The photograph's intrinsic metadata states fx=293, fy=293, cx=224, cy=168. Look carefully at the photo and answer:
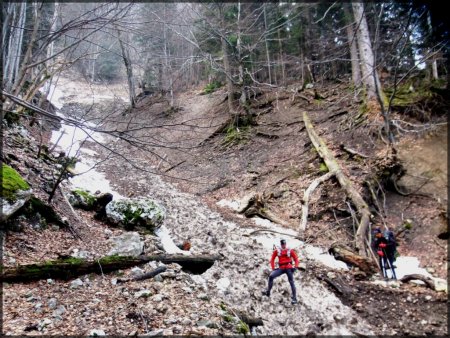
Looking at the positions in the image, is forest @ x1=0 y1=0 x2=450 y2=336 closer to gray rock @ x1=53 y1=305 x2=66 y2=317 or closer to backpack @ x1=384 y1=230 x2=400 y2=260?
gray rock @ x1=53 y1=305 x2=66 y2=317

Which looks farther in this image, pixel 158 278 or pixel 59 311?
pixel 158 278

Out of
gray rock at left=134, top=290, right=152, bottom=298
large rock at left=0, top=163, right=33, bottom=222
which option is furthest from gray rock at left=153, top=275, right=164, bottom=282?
large rock at left=0, top=163, right=33, bottom=222

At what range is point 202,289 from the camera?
17.4 feet

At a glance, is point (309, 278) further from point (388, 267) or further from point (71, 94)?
point (71, 94)

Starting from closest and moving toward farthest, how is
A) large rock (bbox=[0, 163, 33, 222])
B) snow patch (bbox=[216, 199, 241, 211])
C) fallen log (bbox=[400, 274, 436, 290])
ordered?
large rock (bbox=[0, 163, 33, 222]) → fallen log (bbox=[400, 274, 436, 290]) → snow patch (bbox=[216, 199, 241, 211])

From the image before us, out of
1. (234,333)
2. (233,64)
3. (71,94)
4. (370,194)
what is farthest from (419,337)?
(71,94)

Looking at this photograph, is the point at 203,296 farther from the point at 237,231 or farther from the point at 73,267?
the point at 237,231

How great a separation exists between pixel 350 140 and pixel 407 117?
8.00 ft

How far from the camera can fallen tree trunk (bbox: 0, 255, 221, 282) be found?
4113 millimetres

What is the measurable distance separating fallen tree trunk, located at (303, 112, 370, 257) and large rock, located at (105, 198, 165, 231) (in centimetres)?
554

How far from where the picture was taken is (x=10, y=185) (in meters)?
5.16

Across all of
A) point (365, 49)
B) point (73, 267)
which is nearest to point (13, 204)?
point (73, 267)

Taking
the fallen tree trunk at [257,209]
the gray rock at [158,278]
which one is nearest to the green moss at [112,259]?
the gray rock at [158,278]

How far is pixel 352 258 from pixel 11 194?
7.55 metres
